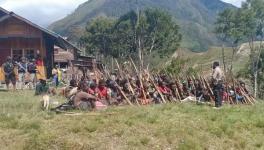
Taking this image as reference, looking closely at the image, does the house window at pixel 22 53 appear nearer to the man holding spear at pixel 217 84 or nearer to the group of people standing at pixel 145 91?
the group of people standing at pixel 145 91

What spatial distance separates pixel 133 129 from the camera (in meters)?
14.5

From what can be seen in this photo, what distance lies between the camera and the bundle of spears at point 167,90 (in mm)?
19188

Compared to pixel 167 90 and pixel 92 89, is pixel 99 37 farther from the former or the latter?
pixel 92 89

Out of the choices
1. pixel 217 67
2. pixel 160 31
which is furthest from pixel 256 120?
pixel 160 31

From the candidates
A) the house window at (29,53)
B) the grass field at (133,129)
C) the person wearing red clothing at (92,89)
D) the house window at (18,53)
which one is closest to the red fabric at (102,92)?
the person wearing red clothing at (92,89)

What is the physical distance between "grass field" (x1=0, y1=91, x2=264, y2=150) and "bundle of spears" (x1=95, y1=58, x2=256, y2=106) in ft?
7.60

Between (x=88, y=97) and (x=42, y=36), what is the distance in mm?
18708

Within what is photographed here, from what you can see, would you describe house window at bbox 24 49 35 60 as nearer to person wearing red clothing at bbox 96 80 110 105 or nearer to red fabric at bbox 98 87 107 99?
person wearing red clothing at bbox 96 80 110 105

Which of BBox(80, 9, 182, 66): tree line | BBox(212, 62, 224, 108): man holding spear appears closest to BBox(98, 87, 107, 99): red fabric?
BBox(212, 62, 224, 108): man holding spear

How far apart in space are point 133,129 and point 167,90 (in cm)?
584

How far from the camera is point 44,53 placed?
3516cm

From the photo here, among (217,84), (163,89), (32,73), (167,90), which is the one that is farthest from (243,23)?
(217,84)

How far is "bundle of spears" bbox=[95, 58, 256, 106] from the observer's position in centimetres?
1919

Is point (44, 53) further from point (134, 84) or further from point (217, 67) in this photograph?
point (217, 67)
